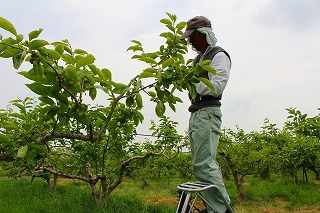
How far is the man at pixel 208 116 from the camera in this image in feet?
5.89

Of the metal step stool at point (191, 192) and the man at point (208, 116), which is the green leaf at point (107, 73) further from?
the metal step stool at point (191, 192)

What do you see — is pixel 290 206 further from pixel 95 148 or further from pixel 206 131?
pixel 206 131

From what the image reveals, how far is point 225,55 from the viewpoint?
2.00 m

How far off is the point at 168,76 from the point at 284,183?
9.45 metres

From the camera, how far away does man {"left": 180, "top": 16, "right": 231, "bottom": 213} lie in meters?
1.80

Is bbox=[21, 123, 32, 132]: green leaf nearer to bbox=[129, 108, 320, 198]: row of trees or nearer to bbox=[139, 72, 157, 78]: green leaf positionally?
bbox=[139, 72, 157, 78]: green leaf

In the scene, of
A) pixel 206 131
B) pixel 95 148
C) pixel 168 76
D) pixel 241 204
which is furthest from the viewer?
pixel 241 204

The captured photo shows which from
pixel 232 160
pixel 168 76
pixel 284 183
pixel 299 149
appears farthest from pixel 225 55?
pixel 284 183

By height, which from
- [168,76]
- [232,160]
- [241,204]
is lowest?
[241,204]

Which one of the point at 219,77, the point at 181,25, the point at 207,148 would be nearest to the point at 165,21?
the point at 181,25

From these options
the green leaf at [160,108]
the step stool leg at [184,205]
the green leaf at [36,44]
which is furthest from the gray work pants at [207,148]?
the green leaf at [36,44]

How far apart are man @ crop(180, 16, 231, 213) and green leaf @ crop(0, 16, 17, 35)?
3.45 feet

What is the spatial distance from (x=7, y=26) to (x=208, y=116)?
1.23 m

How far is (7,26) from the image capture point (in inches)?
45.5
